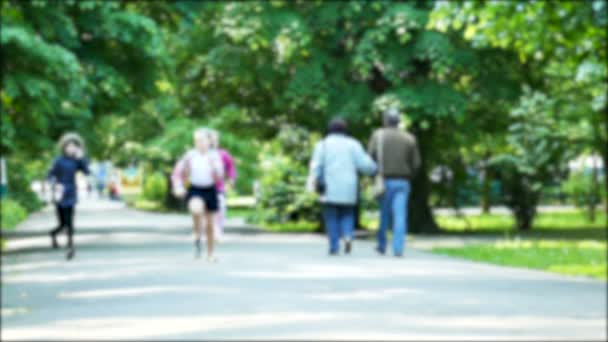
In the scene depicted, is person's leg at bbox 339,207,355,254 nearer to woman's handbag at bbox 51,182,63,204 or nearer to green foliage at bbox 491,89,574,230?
woman's handbag at bbox 51,182,63,204

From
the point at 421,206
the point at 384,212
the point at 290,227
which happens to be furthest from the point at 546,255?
the point at 290,227

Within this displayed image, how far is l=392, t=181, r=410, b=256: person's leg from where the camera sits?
19656 millimetres

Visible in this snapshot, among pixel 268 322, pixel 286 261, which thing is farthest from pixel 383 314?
pixel 286 261

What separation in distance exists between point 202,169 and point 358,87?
10047 mm

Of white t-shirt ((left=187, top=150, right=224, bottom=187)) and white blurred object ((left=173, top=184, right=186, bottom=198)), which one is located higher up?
white t-shirt ((left=187, top=150, right=224, bottom=187))

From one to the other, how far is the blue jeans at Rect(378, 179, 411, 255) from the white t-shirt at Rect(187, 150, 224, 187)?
7.27 feet

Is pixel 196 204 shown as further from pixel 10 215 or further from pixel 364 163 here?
pixel 10 215

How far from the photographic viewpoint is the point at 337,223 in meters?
20.3

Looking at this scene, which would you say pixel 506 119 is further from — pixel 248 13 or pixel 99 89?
pixel 99 89

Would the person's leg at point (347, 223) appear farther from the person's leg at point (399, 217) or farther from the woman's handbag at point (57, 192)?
the woman's handbag at point (57, 192)

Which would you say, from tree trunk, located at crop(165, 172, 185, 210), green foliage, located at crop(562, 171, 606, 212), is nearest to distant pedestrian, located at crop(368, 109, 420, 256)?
green foliage, located at crop(562, 171, 606, 212)

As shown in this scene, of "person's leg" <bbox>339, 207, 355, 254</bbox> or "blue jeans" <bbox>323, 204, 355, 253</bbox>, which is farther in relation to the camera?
"person's leg" <bbox>339, 207, 355, 254</bbox>

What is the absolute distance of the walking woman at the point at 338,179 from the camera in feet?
66.4

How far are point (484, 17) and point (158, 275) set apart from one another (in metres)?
4.43
